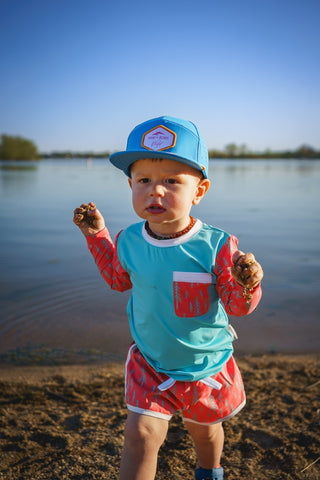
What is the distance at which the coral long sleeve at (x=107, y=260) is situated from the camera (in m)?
2.16

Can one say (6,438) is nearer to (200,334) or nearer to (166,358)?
(166,358)

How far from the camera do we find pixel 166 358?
1.87m

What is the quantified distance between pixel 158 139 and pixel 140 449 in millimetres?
1328

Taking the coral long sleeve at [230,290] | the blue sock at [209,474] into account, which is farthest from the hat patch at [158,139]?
the blue sock at [209,474]

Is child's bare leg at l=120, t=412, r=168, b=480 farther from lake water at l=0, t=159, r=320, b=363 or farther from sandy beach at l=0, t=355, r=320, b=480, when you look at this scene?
lake water at l=0, t=159, r=320, b=363

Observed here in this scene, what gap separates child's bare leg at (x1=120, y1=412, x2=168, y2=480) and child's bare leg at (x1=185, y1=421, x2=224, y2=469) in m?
0.27

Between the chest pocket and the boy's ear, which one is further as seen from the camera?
the boy's ear

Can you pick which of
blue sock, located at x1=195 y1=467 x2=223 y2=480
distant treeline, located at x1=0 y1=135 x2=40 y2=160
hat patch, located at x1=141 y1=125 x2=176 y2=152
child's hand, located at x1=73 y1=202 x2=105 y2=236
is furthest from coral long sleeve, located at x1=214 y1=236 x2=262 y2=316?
distant treeline, located at x1=0 y1=135 x2=40 y2=160

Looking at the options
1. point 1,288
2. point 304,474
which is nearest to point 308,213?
point 1,288

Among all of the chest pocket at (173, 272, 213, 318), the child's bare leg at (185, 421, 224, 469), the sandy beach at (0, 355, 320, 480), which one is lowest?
the sandy beach at (0, 355, 320, 480)

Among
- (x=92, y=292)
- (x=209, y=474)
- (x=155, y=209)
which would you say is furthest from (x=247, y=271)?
(x=92, y=292)

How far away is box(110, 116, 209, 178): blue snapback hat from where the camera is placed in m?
1.83

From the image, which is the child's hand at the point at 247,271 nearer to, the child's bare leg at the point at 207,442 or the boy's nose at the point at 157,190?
the boy's nose at the point at 157,190

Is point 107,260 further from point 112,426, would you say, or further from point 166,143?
point 112,426
